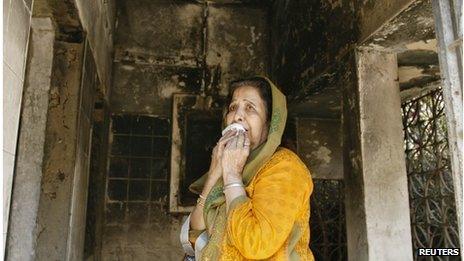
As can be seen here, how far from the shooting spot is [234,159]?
5.36 ft

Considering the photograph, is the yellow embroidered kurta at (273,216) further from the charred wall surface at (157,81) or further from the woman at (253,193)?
the charred wall surface at (157,81)

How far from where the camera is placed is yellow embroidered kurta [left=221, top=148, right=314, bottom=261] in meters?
1.39

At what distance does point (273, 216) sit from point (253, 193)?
17 centimetres

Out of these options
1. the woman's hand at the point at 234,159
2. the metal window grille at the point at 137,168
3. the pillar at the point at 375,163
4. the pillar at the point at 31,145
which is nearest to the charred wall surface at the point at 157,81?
the metal window grille at the point at 137,168

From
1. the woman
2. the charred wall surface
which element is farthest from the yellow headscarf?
the charred wall surface

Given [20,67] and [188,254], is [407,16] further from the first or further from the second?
[20,67]

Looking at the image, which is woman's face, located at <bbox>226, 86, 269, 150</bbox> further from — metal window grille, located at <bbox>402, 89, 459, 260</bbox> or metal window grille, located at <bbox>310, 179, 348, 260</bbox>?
metal window grille, located at <bbox>310, 179, 348, 260</bbox>

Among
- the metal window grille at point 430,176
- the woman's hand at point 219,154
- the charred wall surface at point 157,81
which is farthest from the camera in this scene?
the charred wall surface at point 157,81

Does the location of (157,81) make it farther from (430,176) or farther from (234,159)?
(234,159)

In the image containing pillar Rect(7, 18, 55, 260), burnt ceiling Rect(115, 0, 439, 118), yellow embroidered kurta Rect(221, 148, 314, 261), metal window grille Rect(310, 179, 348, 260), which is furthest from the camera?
metal window grille Rect(310, 179, 348, 260)

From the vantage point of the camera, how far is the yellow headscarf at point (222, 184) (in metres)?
1.57

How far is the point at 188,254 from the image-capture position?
1825 millimetres

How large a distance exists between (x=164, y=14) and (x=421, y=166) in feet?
11.3

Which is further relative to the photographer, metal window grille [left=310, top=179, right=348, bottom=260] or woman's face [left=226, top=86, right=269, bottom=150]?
metal window grille [left=310, top=179, right=348, bottom=260]
